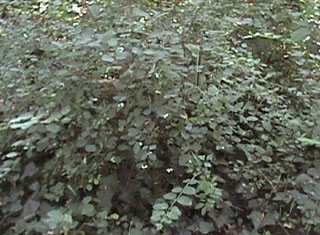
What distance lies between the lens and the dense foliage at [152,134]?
2521 millimetres

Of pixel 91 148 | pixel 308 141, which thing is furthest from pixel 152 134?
pixel 308 141

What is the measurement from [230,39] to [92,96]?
2.70 ft

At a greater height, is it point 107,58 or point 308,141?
point 107,58

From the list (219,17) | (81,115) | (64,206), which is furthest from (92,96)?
(219,17)

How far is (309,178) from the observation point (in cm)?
252

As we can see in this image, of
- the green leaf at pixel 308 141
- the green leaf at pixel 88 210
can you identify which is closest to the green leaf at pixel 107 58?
the green leaf at pixel 88 210

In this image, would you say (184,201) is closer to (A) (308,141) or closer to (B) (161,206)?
(B) (161,206)

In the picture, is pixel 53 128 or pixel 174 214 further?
pixel 53 128

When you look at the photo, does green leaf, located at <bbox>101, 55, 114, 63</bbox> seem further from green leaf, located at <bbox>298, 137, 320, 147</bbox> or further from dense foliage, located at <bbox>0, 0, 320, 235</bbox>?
green leaf, located at <bbox>298, 137, 320, 147</bbox>

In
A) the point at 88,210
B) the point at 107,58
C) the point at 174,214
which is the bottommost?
the point at 88,210

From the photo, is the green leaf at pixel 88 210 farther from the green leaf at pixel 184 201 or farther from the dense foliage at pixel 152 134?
the green leaf at pixel 184 201

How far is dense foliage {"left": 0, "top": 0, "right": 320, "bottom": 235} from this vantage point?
2.52 m

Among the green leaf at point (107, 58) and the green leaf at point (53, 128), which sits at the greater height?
the green leaf at point (107, 58)

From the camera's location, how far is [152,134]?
2.56 meters
